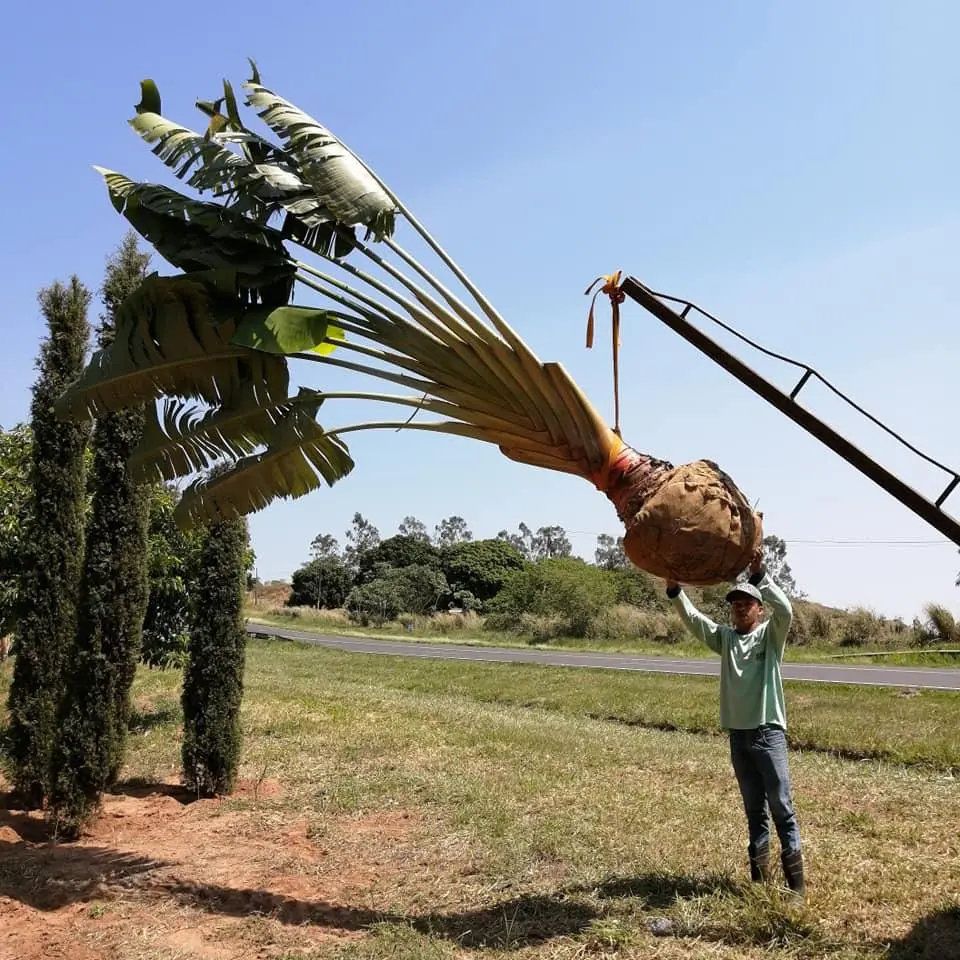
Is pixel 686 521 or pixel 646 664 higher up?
pixel 686 521

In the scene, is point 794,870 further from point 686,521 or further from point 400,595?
point 400,595

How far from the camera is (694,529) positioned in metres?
3.88

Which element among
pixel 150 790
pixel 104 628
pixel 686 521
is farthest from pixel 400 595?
pixel 686 521

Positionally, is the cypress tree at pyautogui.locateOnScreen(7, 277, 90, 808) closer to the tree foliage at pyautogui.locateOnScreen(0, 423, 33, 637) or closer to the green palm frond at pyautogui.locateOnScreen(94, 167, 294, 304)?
the tree foliage at pyautogui.locateOnScreen(0, 423, 33, 637)

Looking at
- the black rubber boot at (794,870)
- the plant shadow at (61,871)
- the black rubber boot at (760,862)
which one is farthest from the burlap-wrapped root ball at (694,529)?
the plant shadow at (61,871)

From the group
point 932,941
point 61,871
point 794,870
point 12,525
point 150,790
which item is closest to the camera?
point 932,941

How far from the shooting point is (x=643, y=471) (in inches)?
164

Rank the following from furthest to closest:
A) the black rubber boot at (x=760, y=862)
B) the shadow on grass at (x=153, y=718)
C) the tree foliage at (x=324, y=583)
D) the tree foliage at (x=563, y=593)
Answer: the tree foliage at (x=324, y=583) → the tree foliage at (x=563, y=593) → the shadow on grass at (x=153, y=718) → the black rubber boot at (x=760, y=862)

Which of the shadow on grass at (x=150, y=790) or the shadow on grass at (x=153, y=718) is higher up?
the shadow on grass at (x=153, y=718)

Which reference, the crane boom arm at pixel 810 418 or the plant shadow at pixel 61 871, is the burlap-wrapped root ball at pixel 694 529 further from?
the plant shadow at pixel 61 871

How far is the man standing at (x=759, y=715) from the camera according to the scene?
15.8 feet

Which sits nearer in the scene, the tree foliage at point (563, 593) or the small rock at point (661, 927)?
the small rock at point (661, 927)

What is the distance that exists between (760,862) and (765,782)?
502 millimetres

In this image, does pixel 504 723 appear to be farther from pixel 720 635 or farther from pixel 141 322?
pixel 141 322
